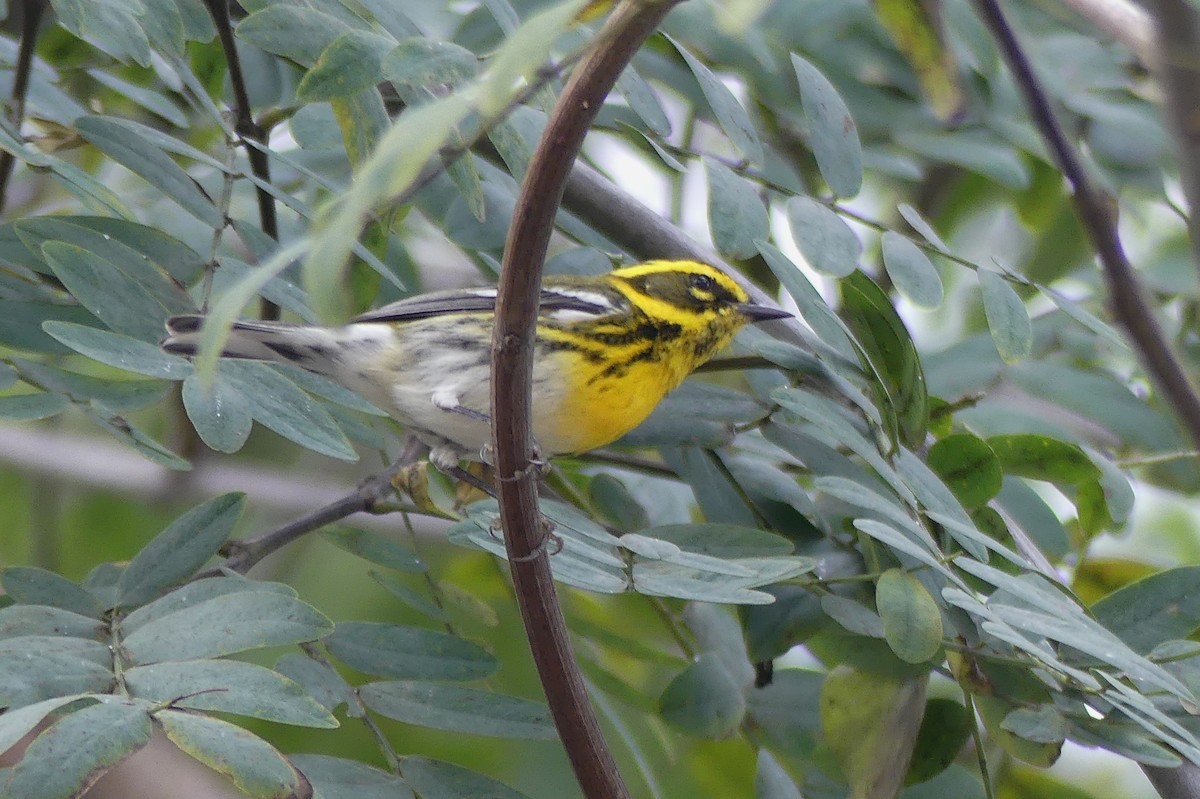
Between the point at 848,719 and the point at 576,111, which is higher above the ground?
the point at 576,111

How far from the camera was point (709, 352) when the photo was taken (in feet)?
8.69

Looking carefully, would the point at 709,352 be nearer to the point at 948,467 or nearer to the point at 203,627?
the point at 948,467

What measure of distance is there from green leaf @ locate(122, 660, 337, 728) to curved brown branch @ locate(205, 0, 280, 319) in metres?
0.83

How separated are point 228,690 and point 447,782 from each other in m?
0.44

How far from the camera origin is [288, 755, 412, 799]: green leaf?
5.31 feet

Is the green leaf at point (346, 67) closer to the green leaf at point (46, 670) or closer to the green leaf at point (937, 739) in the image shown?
the green leaf at point (46, 670)

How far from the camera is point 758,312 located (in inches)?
101

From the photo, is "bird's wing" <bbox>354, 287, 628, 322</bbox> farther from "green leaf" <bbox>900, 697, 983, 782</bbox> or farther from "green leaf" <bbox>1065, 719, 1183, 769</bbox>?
"green leaf" <bbox>1065, 719, 1183, 769</bbox>

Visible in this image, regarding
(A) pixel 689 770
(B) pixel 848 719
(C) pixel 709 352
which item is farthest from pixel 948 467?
(A) pixel 689 770

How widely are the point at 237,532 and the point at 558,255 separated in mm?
1914

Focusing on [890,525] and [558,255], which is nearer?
Result: [890,525]

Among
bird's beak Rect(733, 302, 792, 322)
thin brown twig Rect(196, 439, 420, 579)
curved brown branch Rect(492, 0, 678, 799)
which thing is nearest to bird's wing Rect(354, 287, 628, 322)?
bird's beak Rect(733, 302, 792, 322)

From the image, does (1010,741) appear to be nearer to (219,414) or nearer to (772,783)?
(772,783)

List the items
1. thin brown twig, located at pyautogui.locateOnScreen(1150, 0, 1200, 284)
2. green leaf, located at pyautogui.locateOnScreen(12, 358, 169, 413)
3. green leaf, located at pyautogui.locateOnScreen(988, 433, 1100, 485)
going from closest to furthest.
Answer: thin brown twig, located at pyautogui.locateOnScreen(1150, 0, 1200, 284) → green leaf, located at pyautogui.locateOnScreen(12, 358, 169, 413) → green leaf, located at pyautogui.locateOnScreen(988, 433, 1100, 485)
